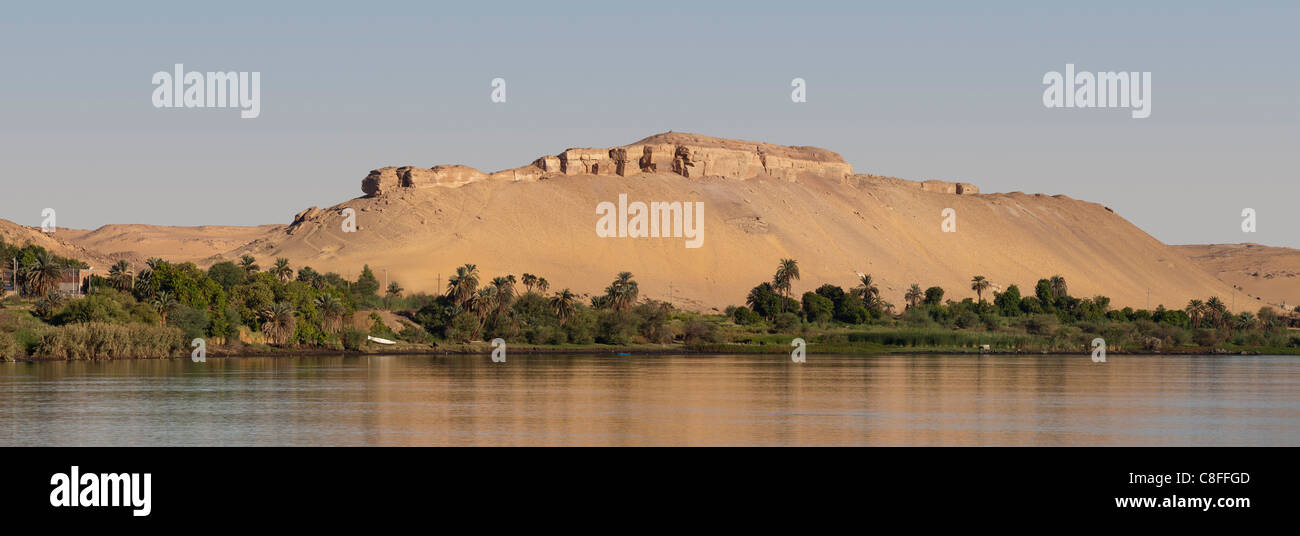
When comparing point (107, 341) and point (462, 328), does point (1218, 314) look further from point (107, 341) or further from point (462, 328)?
point (107, 341)

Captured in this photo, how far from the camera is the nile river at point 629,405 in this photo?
44.1 m

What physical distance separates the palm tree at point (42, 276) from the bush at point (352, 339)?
23871 mm

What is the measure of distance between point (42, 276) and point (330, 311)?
23.3 m

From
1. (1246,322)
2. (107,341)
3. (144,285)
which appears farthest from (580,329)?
(1246,322)

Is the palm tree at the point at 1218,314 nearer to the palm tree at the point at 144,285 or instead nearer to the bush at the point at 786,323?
the bush at the point at 786,323

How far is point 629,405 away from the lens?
187 feet

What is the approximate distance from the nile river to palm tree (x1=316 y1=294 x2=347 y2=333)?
21.4 m

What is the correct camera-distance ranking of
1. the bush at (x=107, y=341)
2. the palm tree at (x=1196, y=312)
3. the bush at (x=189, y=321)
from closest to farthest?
the bush at (x=107, y=341)
the bush at (x=189, y=321)
the palm tree at (x=1196, y=312)

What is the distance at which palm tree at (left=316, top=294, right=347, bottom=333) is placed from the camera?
392 ft

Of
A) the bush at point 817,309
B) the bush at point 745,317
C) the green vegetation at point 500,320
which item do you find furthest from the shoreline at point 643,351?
the bush at point 817,309

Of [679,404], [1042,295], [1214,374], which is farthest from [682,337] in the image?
[679,404]
